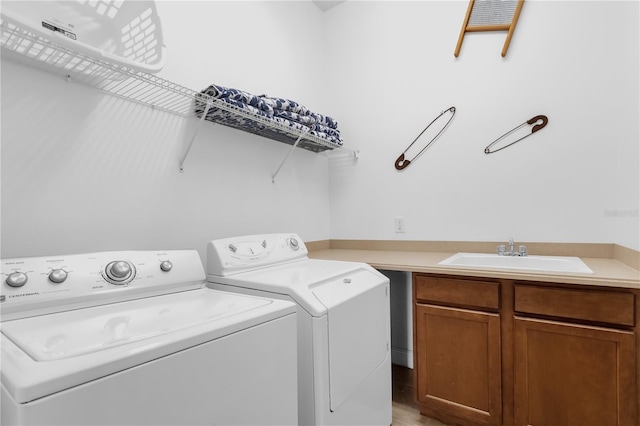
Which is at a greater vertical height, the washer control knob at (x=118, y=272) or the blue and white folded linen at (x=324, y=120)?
the blue and white folded linen at (x=324, y=120)

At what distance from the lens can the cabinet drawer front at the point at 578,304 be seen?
133cm

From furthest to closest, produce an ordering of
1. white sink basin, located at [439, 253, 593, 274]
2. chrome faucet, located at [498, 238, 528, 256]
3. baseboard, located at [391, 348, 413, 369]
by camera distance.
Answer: baseboard, located at [391, 348, 413, 369], chrome faucet, located at [498, 238, 528, 256], white sink basin, located at [439, 253, 593, 274]

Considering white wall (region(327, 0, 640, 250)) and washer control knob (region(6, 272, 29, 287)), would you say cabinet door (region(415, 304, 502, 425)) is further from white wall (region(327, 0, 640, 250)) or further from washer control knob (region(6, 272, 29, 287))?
washer control knob (region(6, 272, 29, 287))

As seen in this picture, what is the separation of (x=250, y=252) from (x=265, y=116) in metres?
0.72

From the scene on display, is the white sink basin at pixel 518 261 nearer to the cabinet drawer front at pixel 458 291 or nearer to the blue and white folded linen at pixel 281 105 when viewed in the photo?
the cabinet drawer front at pixel 458 291

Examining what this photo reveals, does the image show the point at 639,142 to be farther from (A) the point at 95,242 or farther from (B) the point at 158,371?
(A) the point at 95,242

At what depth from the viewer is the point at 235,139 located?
1958 mm

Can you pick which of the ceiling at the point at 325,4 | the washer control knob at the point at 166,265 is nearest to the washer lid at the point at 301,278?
the washer control knob at the point at 166,265

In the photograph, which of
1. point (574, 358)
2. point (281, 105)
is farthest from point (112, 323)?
point (574, 358)

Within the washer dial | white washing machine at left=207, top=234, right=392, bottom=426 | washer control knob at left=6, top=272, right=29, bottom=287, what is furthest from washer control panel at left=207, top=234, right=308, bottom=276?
Answer: washer control knob at left=6, top=272, right=29, bottom=287

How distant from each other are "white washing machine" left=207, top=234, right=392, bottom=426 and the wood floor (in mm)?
225

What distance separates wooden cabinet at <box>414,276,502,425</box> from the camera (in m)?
1.58

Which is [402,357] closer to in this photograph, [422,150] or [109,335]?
[422,150]

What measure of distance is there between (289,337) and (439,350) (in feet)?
3.38
